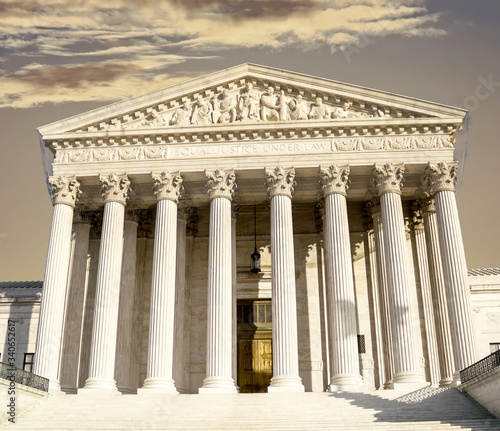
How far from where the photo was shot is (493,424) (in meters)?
20.3

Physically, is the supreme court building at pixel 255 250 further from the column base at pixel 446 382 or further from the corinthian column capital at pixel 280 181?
the column base at pixel 446 382

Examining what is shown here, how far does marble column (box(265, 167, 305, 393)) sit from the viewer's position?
1065 inches

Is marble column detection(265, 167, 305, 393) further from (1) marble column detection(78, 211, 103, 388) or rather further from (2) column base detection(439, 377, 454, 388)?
(1) marble column detection(78, 211, 103, 388)

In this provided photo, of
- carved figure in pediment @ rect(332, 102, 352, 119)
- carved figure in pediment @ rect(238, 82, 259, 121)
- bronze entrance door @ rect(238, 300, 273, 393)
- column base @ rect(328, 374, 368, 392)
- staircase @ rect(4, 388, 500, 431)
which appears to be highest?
carved figure in pediment @ rect(238, 82, 259, 121)

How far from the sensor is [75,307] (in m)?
33.3

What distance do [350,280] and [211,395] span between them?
356 inches

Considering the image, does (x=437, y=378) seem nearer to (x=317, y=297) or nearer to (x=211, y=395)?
(x=317, y=297)

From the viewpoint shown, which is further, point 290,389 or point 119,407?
point 290,389

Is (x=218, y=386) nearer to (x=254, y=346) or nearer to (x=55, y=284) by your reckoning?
(x=254, y=346)

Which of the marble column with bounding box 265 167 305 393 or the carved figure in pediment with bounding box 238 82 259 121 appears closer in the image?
the marble column with bounding box 265 167 305 393

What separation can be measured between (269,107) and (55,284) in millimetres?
15200

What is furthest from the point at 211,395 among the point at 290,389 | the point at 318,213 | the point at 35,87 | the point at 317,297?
the point at 35,87

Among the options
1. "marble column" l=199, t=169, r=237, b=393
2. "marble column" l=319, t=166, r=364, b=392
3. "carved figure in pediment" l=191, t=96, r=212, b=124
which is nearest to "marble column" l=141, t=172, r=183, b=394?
"marble column" l=199, t=169, r=237, b=393

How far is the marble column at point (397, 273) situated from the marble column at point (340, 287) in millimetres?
1901
